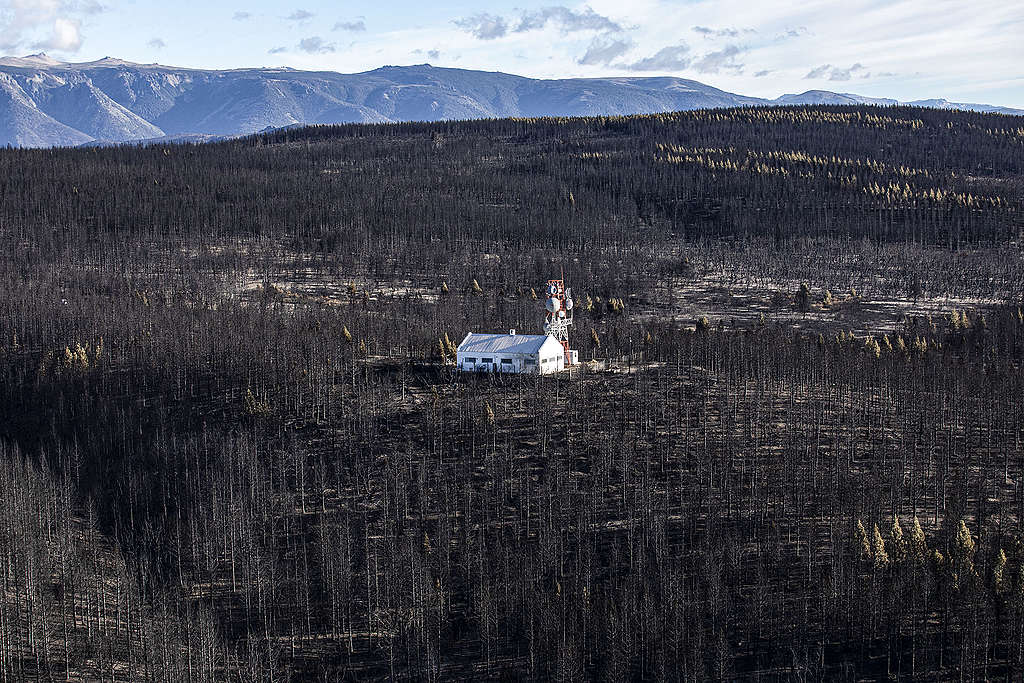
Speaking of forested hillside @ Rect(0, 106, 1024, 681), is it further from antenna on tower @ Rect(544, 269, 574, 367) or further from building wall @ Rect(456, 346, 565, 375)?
antenna on tower @ Rect(544, 269, 574, 367)

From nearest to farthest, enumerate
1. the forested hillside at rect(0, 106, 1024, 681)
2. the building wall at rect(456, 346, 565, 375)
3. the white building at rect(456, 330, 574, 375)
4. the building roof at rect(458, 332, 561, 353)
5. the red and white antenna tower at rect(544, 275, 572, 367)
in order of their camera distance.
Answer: the forested hillside at rect(0, 106, 1024, 681)
the building wall at rect(456, 346, 565, 375)
the white building at rect(456, 330, 574, 375)
the building roof at rect(458, 332, 561, 353)
the red and white antenna tower at rect(544, 275, 572, 367)

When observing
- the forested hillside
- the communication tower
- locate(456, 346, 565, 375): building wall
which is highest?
the communication tower

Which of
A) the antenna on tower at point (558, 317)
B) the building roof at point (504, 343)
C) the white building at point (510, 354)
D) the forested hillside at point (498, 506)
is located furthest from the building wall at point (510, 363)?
the antenna on tower at point (558, 317)

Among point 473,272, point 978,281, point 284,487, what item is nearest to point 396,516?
point 284,487

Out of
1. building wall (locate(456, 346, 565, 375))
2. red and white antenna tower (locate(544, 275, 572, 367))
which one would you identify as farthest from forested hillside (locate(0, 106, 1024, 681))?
red and white antenna tower (locate(544, 275, 572, 367))

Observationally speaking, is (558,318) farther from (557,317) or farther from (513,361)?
(513,361)

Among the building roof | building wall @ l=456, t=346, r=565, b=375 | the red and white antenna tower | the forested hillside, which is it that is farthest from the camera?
the red and white antenna tower

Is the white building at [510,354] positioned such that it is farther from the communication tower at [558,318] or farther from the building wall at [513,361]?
the communication tower at [558,318]

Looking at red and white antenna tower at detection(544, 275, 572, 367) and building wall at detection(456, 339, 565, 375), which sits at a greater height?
red and white antenna tower at detection(544, 275, 572, 367)
